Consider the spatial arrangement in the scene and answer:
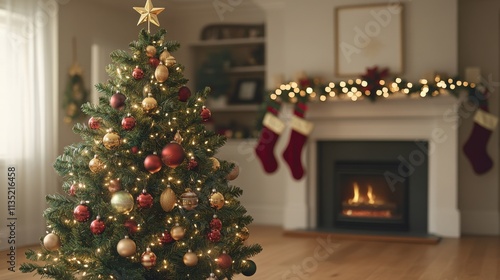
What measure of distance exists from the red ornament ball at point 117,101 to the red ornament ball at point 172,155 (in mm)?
299

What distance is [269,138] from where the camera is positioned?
6.45m

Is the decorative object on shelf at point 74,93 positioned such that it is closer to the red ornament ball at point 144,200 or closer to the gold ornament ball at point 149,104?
the gold ornament ball at point 149,104

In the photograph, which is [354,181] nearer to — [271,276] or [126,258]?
[271,276]

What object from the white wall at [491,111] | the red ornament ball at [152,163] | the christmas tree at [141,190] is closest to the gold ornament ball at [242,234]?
the christmas tree at [141,190]

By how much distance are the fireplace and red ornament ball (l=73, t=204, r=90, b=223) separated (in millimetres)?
3627

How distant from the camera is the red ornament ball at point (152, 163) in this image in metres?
3.25

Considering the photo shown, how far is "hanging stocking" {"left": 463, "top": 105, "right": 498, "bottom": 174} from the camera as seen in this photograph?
6152mm

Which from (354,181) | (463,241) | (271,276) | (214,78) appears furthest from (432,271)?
(214,78)

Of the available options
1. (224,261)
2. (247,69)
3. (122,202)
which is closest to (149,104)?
(122,202)

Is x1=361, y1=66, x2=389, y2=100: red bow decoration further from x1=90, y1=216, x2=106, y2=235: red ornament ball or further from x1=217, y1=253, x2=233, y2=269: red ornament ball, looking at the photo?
x1=90, y1=216, x2=106, y2=235: red ornament ball

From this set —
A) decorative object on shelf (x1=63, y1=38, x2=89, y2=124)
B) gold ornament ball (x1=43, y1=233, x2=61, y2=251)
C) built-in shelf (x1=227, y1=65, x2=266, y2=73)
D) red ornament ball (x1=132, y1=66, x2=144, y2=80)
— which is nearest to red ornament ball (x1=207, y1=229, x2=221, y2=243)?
gold ornament ball (x1=43, y1=233, x2=61, y2=251)

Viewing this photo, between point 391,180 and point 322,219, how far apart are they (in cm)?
74

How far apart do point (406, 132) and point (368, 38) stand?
2.90 ft

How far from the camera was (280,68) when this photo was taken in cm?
702
